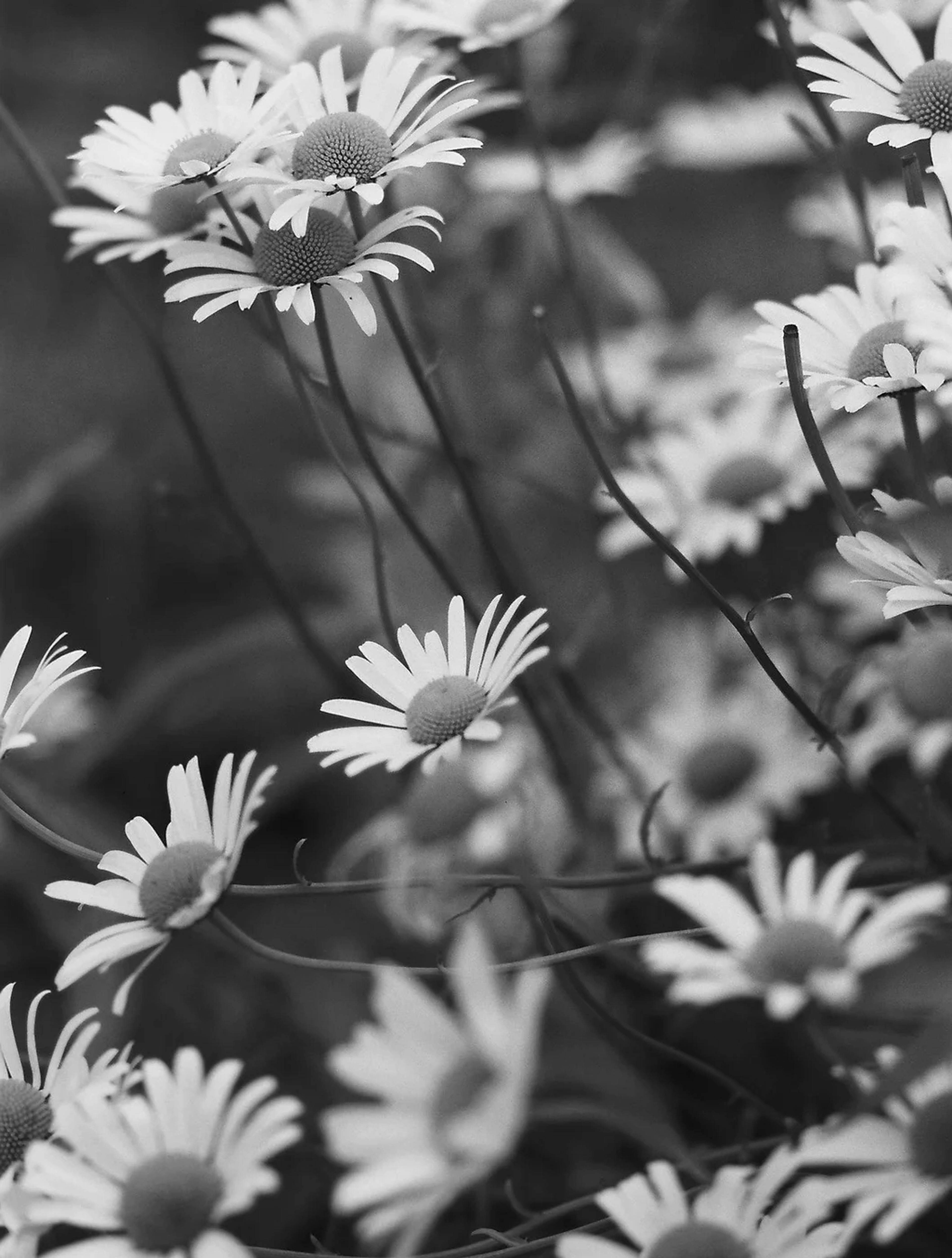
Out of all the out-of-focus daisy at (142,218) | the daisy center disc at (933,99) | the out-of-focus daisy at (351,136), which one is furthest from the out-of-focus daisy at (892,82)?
the out-of-focus daisy at (142,218)

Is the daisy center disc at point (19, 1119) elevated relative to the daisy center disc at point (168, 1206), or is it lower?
elevated

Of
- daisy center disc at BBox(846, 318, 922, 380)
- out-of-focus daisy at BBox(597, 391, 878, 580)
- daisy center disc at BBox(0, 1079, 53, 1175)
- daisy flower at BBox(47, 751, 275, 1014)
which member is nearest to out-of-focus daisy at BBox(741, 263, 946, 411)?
daisy center disc at BBox(846, 318, 922, 380)

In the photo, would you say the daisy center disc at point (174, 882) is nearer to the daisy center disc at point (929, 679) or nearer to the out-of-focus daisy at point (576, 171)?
the daisy center disc at point (929, 679)

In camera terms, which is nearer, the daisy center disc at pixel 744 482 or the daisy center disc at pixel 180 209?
the daisy center disc at pixel 180 209

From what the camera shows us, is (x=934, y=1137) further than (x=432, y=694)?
No

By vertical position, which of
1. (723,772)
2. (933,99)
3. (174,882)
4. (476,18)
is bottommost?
(723,772)

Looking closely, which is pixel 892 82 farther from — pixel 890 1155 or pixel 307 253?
pixel 890 1155

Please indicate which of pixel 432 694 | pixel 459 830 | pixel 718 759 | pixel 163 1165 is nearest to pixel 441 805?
pixel 459 830
